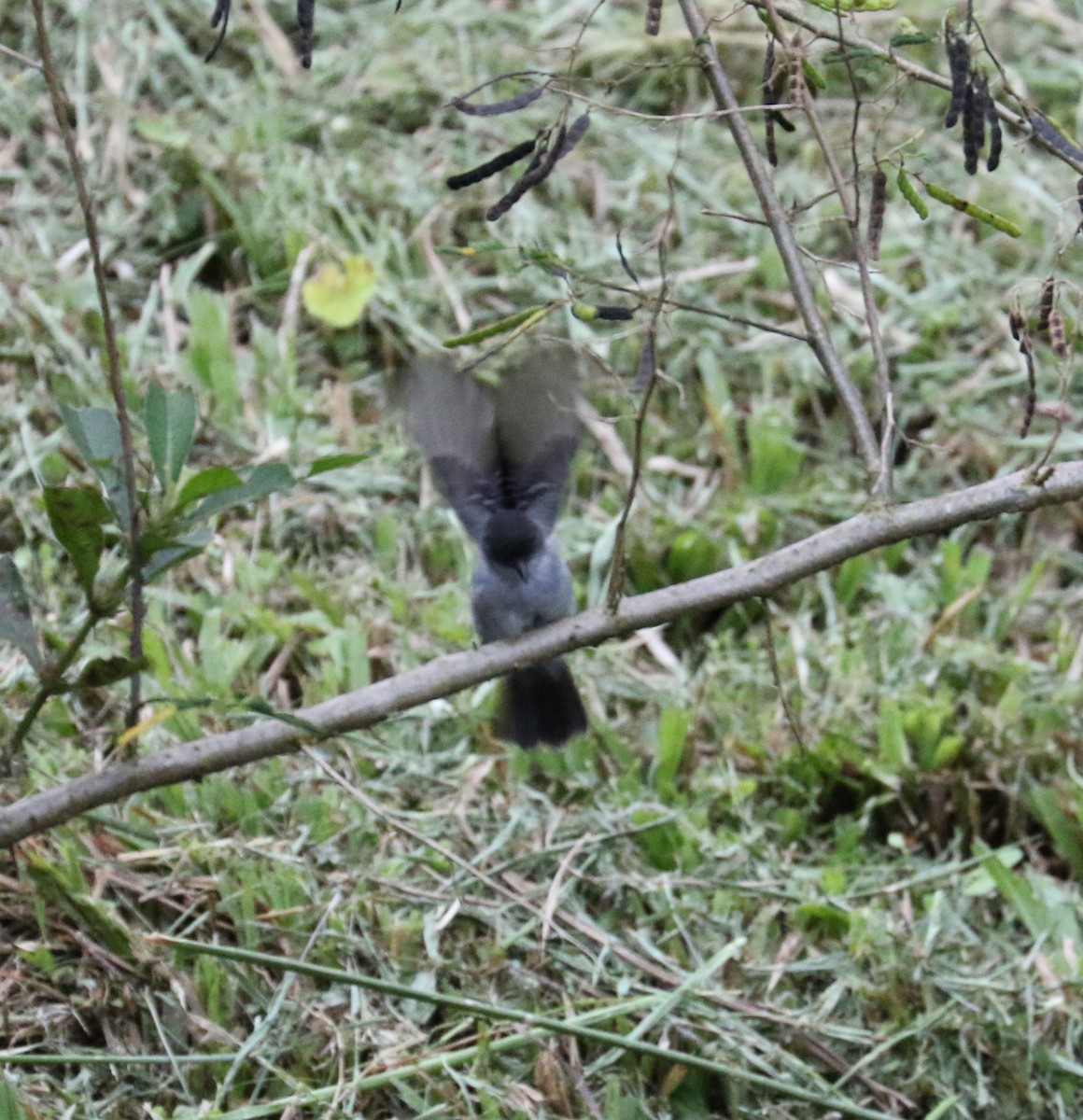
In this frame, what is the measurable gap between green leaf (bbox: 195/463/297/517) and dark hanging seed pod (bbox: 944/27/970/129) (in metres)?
0.92

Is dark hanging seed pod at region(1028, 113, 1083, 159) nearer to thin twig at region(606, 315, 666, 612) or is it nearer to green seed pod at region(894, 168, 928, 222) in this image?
green seed pod at region(894, 168, 928, 222)

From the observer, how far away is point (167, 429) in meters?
2.10

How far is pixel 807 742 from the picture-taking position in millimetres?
3975

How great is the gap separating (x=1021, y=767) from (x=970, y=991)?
0.77 metres

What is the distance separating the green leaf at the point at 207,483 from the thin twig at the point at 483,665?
37cm

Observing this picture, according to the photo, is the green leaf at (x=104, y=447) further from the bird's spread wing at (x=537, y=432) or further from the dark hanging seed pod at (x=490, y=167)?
the bird's spread wing at (x=537, y=432)

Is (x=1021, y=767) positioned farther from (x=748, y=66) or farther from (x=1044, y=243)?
(x=748, y=66)

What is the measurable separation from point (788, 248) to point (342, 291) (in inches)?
111

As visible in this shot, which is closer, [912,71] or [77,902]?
[912,71]

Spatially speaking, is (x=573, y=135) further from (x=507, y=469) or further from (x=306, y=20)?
(x=507, y=469)

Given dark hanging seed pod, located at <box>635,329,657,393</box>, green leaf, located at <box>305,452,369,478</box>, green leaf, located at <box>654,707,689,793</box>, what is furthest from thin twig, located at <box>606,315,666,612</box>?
green leaf, located at <box>654,707,689,793</box>

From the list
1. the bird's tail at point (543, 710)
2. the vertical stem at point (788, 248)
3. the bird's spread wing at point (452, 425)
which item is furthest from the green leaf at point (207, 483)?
the bird's tail at point (543, 710)

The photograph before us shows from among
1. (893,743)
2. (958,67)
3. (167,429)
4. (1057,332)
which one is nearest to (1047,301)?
(1057,332)

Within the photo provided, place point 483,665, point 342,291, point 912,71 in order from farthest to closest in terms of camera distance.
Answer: point 342,291 → point 483,665 → point 912,71
